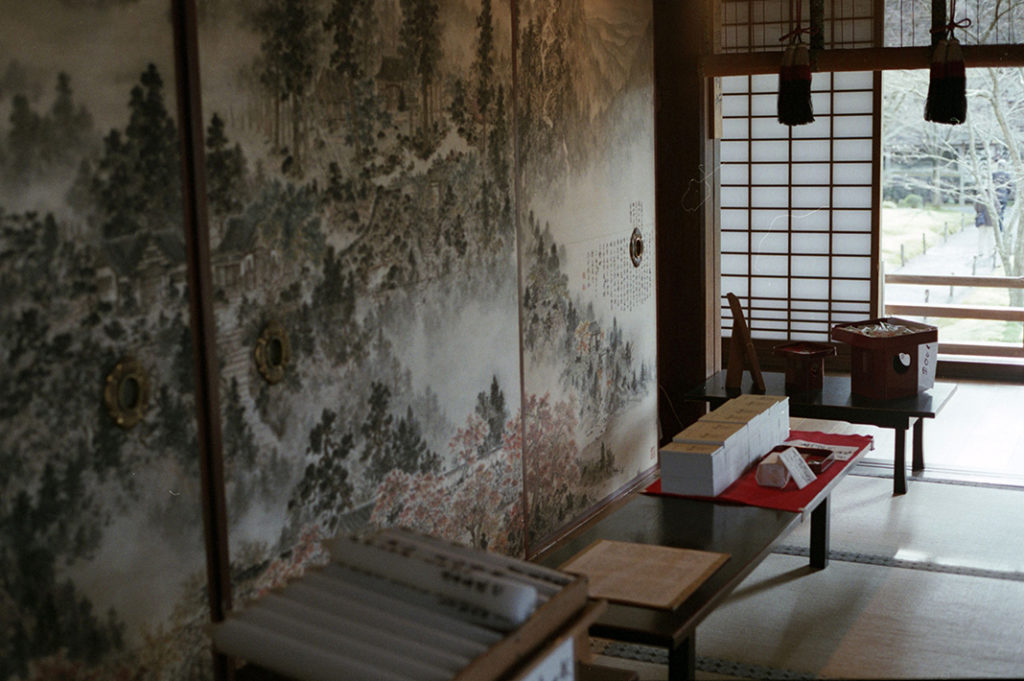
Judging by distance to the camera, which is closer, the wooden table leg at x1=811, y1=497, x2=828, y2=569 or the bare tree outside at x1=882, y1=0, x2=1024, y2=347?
the wooden table leg at x1=811, y1=497, x2=828, y2=569

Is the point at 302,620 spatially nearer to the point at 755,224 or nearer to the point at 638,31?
the point at 638,31

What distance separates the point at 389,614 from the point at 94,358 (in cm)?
108

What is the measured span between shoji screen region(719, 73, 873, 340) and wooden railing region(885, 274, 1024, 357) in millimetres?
826

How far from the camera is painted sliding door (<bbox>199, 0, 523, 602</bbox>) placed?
2707 mm

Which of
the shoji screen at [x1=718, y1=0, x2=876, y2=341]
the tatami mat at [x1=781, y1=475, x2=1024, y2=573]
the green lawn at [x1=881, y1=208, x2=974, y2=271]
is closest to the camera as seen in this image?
the tatami mat at [x1=781, y1=475, x2=1024, y2=573]

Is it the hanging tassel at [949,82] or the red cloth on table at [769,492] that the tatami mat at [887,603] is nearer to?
the red cloth on table at [769,492]

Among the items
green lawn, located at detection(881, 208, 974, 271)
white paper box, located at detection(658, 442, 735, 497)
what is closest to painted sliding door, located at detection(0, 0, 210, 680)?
white paper box, located at detection(658, 442, 735, 497)

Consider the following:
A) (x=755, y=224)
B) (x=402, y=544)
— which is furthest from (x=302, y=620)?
(x=755, y=224)

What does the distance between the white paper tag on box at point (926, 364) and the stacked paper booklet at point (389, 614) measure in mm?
3638

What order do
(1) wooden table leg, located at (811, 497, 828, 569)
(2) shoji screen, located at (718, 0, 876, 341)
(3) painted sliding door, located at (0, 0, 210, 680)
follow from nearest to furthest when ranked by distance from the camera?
(3) painted sliding door, located at (0, 0, 210, 680) → (1) wooden table leg, located at (811, 497, 828, 569) → (2) shoji screen, located at (718, 0, 876, 341)

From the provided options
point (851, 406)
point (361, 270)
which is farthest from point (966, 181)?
point (361, 270)

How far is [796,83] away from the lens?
187 inches

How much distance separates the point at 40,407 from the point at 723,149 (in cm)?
652

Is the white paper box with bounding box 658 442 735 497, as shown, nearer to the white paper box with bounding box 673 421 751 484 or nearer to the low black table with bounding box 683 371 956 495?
the white paper box with bounding box 673 421 751 484
